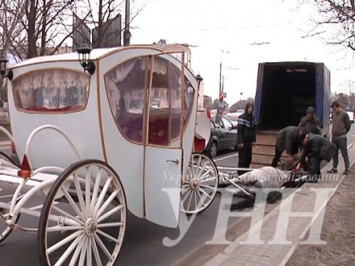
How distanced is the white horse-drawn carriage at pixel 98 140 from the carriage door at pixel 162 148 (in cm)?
1

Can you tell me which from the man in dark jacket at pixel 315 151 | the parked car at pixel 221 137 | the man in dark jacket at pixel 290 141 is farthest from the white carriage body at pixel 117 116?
the parked car at pixel 221 137

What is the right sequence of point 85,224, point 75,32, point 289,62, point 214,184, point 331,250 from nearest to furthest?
point 85,224
point 331,250
point 214,184
point 289,62
point 75,32

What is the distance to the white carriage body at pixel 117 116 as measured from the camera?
4371 millimetres

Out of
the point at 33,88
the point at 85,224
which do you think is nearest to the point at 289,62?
→ the point at 33,88

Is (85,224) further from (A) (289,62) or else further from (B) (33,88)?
(A) (289,62)

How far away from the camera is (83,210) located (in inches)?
153

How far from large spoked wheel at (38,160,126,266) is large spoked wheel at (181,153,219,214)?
219cm

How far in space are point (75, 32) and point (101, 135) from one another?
39.3 feet

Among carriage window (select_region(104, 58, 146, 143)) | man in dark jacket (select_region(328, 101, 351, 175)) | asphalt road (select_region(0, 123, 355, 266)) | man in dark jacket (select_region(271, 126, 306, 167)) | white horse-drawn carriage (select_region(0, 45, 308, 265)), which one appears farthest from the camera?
man in dark jacket (select_region(328, 101, 351, 175))

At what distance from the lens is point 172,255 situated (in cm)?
508

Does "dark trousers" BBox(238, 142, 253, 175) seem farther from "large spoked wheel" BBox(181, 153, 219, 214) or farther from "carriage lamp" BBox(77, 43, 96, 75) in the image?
"carriage lamp" BBox(77, 43, 96, 75)

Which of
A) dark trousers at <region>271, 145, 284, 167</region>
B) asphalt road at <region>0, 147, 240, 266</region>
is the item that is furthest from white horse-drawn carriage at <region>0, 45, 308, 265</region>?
dark trousers at <region>271, 145, 284, 167</region>

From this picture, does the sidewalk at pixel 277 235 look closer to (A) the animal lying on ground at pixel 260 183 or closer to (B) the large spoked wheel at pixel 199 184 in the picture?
(A) the animal lying on ground at pixel 260 183

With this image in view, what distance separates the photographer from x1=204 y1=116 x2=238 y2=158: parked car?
50.0ft
